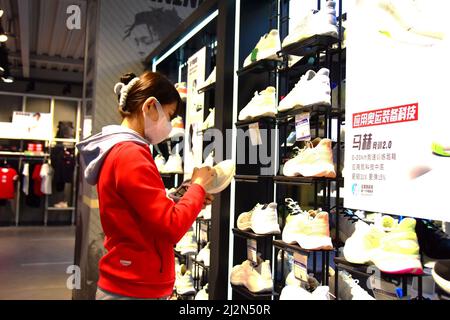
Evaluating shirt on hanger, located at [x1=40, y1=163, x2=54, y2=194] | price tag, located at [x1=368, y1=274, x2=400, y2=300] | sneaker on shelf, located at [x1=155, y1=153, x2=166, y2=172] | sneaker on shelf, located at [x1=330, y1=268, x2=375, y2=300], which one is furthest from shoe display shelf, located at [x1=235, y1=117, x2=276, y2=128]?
shirt on hanger, located at [x1=40, y1=163, x2=54, y2=194]

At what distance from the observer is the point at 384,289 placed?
176cm

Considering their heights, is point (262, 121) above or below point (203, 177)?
above

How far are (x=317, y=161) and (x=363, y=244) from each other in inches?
18.0

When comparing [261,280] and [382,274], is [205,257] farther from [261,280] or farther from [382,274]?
[382,274]

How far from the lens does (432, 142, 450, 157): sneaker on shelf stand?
4.50 ft

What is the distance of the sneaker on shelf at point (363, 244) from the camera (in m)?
1.64

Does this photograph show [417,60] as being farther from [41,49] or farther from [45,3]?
[41,49]

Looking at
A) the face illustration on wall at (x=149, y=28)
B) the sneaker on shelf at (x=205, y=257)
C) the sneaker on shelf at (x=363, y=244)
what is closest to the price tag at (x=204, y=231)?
the sneaker on shelf at (x=205, y=257)

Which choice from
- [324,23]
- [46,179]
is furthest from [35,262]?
[324,23]

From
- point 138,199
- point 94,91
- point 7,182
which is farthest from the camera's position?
point 7,182

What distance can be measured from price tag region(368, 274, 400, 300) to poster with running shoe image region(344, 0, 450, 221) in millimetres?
340

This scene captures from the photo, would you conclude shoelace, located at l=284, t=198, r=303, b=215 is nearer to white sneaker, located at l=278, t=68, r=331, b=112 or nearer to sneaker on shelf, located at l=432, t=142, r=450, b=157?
white sneaker, located at l=278, t=68, r=331, b=112

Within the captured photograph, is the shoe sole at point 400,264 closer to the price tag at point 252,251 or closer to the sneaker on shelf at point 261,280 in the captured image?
the sneaker on shelf at point 261,280

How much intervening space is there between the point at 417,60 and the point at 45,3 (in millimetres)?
6027
